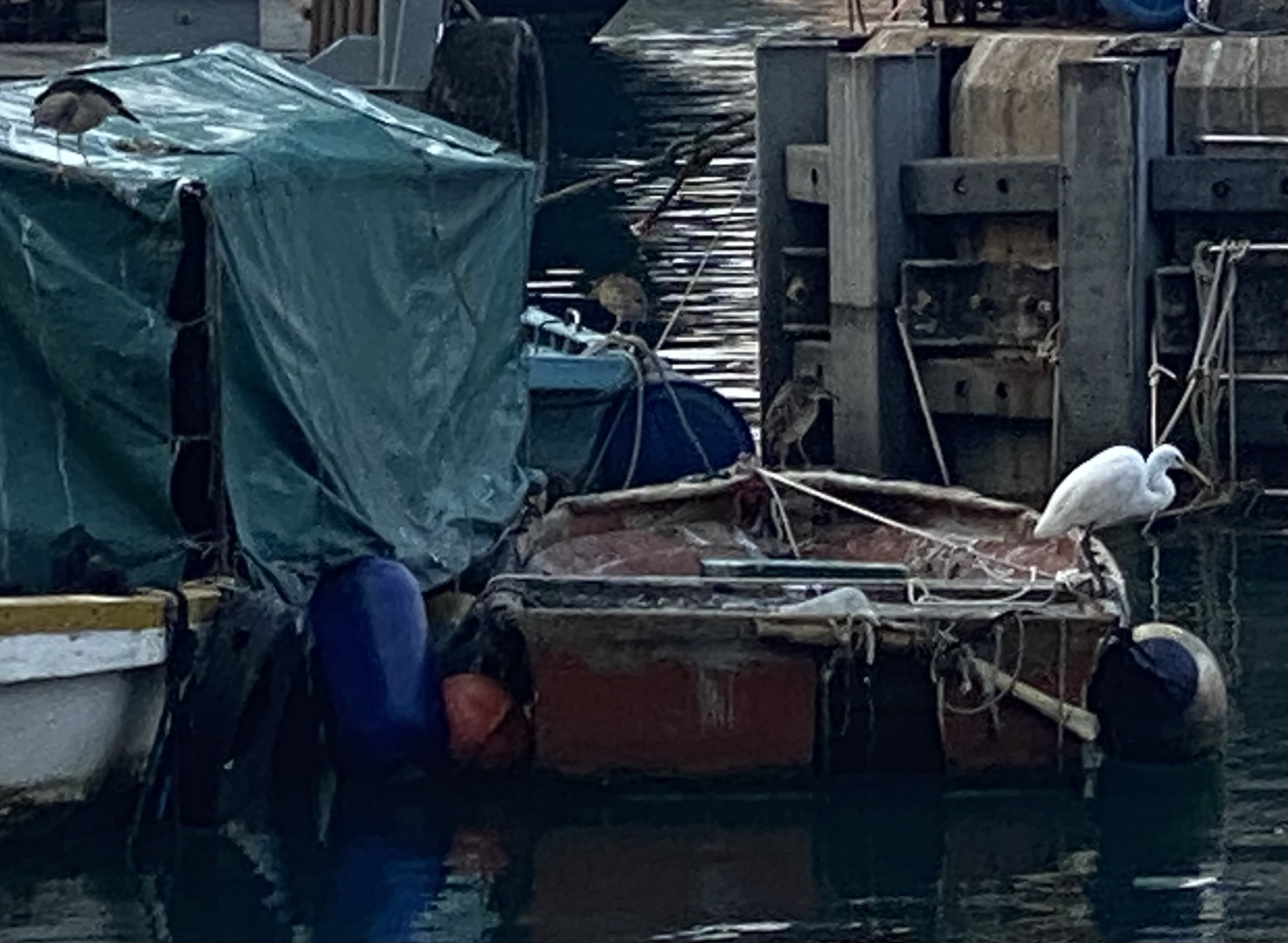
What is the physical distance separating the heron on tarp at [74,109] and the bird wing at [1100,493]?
3.88 meters

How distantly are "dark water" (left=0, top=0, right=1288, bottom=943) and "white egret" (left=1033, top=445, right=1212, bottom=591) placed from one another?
1.00 m

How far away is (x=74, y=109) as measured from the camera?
40.4 feet

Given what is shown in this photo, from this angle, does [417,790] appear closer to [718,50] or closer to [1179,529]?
[1179,529]

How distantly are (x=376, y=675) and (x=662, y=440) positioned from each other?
4712 millimetres

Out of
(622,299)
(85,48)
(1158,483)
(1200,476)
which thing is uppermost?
(85,48)

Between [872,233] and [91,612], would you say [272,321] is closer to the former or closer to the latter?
[91,612]

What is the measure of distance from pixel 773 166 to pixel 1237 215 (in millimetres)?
2570

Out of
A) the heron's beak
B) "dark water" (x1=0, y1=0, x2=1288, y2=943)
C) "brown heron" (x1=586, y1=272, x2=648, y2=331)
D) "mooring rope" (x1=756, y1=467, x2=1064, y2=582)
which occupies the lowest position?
"dark water" (x1=0, y1=0, x2=1288, y2=943)

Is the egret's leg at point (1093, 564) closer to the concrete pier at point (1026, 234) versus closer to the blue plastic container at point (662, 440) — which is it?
the concrete pier at point (1026, 234)

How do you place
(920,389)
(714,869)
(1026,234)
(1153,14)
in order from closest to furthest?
(714,869), (1026,234), (920,389), (1153,14)

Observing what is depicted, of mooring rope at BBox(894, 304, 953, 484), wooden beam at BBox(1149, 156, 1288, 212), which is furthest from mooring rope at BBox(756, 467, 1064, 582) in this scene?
wooden beam at BBox(1149, 156, 1288, 212)

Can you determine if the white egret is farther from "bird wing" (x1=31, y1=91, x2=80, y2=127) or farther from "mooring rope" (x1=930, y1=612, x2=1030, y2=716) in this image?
"bird wing" (x1=31, y1=91, x2=80, y2=127)

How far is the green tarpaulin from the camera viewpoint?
11.8m

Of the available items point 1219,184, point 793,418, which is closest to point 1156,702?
point 1219,184
